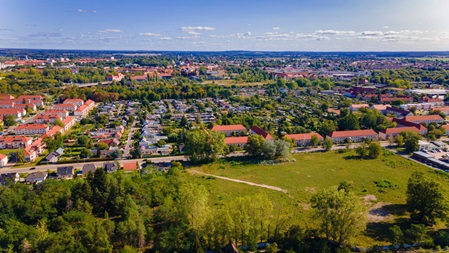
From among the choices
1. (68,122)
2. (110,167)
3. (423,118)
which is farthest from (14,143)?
(423,118)

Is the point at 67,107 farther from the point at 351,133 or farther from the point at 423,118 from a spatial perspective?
the point at 423,118

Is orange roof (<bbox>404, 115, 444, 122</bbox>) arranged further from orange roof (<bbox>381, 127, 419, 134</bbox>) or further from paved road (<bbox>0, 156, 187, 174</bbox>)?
paved road (<bbox>0, 156, 187, 174</bbox>)

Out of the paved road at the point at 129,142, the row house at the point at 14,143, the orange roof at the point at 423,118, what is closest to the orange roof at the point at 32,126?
the row house at the point at 14,143

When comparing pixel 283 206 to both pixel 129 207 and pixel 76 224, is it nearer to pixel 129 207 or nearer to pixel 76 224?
pixel 129 207

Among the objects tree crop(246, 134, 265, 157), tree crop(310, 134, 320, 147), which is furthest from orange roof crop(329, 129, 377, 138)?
tree crop(246, 134, 265, 157)

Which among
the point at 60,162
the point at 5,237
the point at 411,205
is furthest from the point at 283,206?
the point at 60,162
